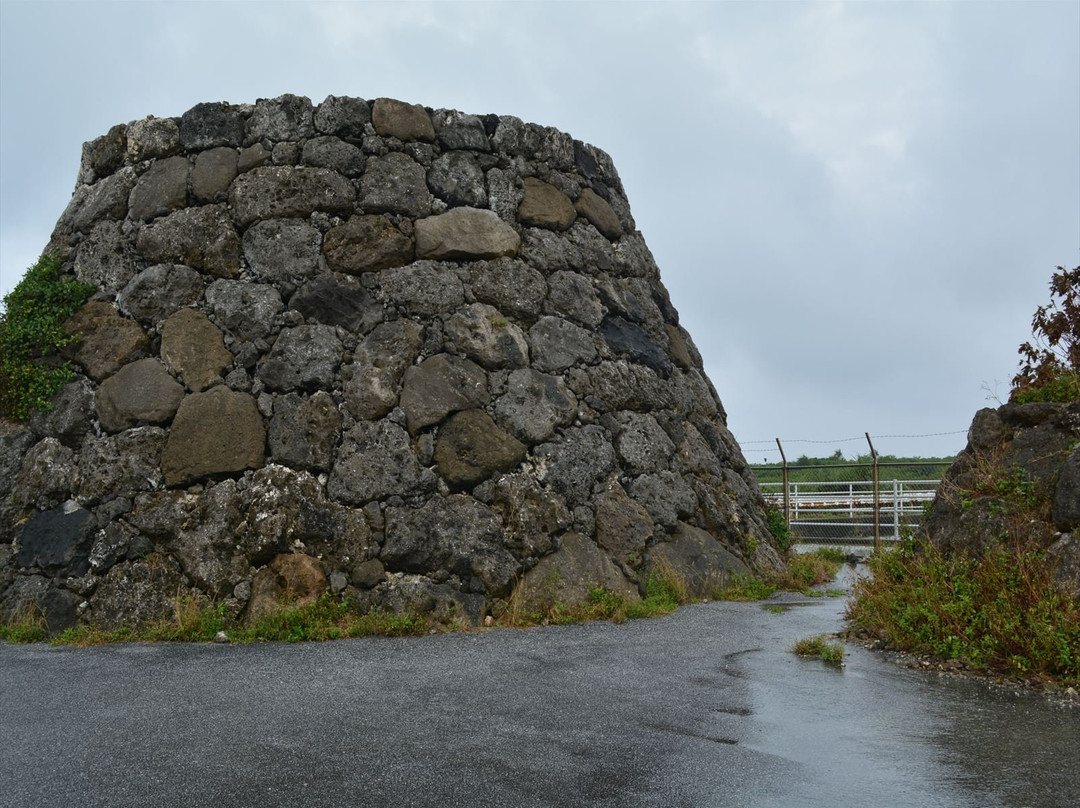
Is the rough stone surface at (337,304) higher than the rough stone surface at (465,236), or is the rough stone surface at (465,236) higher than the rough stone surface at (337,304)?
the rough stone surface at (465,236)

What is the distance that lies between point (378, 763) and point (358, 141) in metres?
7.18

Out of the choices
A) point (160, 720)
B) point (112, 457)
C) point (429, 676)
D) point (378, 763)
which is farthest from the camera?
point (112, 457)

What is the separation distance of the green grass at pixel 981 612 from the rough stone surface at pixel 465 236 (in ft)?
16.6

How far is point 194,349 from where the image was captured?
8.76 m

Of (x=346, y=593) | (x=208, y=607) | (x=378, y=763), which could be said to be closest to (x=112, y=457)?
(x=208, y=607)

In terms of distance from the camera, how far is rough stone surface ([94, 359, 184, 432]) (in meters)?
8.56

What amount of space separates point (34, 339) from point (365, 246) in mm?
3552

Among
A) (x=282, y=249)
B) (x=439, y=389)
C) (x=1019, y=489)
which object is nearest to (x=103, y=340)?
(x=282, y=249)

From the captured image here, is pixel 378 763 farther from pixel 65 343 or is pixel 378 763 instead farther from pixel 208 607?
pixel 65 343

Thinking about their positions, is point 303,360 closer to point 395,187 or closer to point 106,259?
point 395,187

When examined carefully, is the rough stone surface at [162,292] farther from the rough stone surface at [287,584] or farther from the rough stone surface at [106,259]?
the rough stone surface at [287,584]

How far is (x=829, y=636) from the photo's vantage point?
23.5 ft

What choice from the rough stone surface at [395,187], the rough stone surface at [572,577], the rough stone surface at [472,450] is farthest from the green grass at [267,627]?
the rough stone surface at [395,187]

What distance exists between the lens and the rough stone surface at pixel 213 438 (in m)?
8.26
